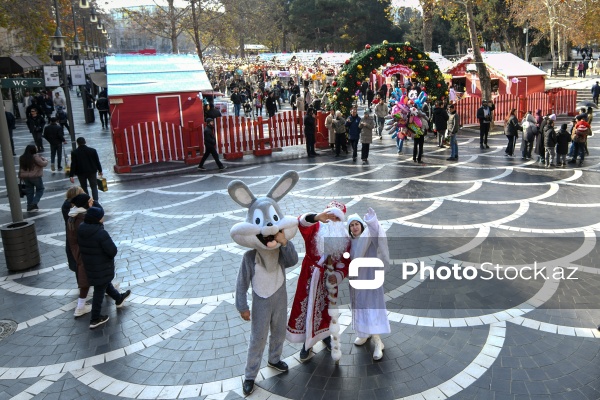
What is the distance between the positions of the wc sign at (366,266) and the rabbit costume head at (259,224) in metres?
0.78

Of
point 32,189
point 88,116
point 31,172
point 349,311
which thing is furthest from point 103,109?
point 349,311

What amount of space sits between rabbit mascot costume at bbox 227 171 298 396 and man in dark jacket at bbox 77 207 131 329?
7.00 feet

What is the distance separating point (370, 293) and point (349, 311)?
3.85 ft

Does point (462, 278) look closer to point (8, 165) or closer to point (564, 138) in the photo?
point (8, 165)

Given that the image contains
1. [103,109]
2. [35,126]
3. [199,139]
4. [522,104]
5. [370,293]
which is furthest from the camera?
[103,109]

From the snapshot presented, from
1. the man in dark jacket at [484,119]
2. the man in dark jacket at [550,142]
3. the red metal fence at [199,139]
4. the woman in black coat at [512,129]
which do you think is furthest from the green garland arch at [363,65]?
the man in dark jacket at [550,142]

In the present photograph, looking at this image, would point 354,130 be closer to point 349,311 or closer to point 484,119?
point 484,119

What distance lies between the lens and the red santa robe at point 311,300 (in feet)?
15.6

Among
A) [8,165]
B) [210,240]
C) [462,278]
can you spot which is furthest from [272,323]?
[8,165]

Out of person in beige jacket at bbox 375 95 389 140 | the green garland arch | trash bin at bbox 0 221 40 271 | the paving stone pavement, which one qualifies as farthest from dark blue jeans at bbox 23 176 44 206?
person in beige jacket at bbox 375 95 389 140

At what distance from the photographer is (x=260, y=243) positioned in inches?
170

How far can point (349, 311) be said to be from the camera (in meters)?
5.98

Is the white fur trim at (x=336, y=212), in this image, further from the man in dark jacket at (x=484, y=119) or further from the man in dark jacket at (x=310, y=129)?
the man in dark jacket at (x=484, y=119)

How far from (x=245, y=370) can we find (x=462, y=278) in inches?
136
